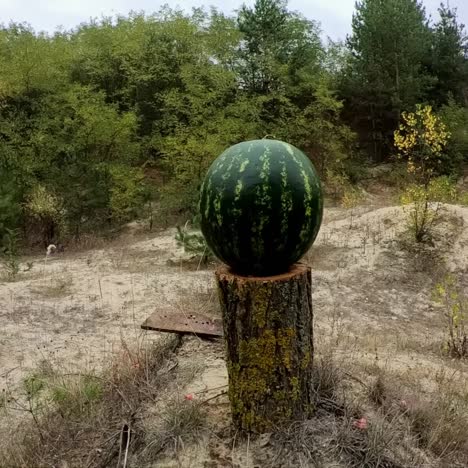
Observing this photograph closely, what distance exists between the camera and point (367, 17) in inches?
701

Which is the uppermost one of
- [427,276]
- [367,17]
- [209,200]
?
[367,17]

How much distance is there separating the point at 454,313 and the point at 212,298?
8.20ft

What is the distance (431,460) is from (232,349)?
1054 millimetres

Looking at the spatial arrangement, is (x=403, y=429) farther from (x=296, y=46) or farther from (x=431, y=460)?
(x=296, y=46)

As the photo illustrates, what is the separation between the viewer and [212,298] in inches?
231

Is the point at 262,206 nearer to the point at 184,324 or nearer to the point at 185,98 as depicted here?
the point at 184,324

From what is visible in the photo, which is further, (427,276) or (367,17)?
(367,17)

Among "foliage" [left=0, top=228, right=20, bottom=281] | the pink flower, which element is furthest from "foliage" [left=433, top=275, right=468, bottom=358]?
"foliage" [left=0, top=228, right=20, bottom=281]

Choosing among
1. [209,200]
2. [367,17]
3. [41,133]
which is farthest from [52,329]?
[367,17]

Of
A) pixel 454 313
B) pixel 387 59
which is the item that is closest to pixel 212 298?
pixel 454 313

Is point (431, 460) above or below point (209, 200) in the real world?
below

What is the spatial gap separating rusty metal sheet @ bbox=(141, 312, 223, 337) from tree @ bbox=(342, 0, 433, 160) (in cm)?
1552

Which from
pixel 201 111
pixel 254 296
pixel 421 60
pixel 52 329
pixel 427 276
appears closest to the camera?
pixel 254 296

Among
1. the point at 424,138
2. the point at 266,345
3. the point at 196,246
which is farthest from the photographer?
the point at 424,138
